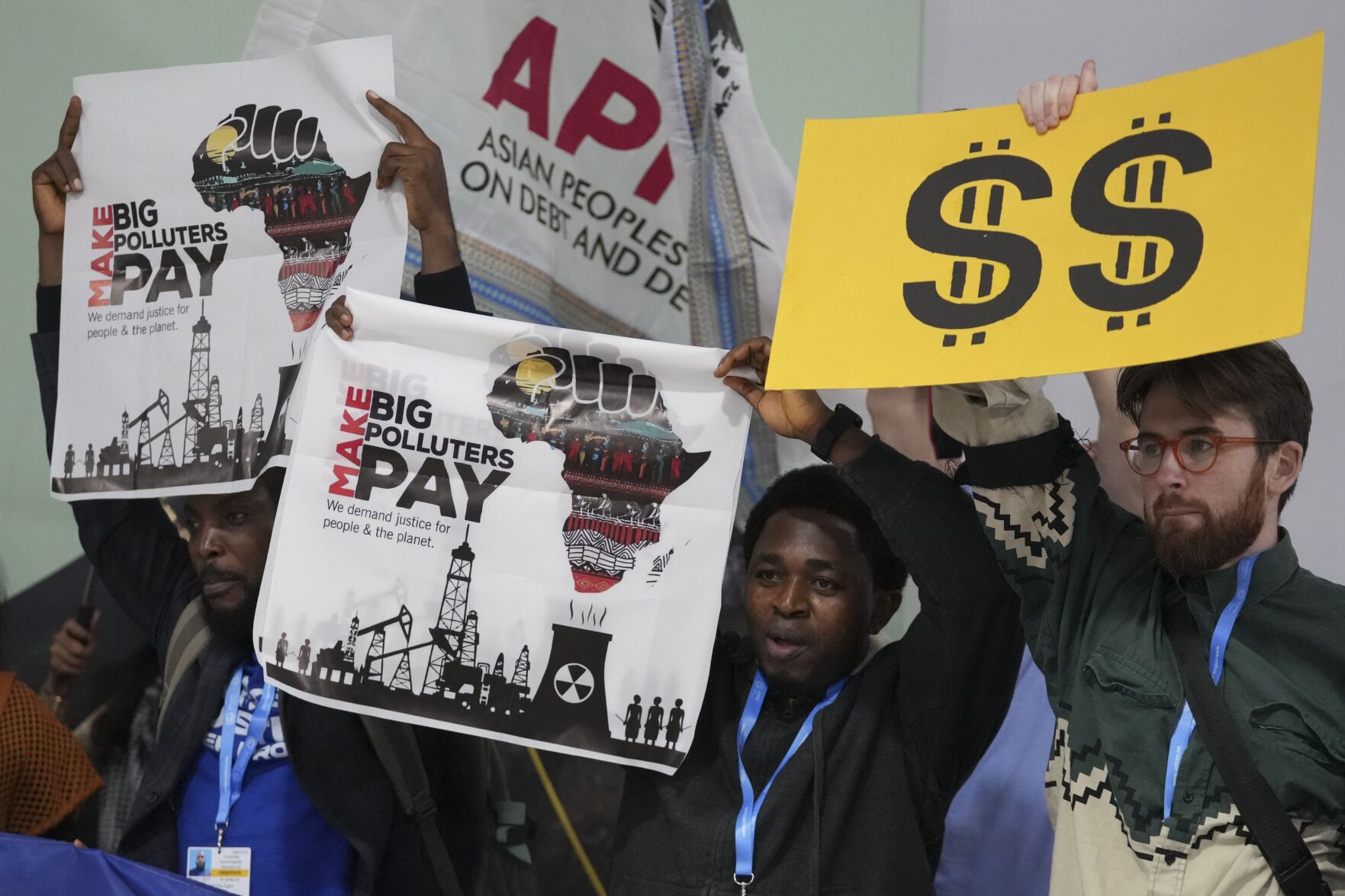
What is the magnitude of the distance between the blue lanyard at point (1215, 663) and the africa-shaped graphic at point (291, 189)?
4.50 ft

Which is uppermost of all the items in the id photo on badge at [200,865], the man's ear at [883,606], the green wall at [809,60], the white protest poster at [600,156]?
the green wall at [809,60]

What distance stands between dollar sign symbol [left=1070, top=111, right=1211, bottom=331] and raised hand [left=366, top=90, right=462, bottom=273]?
1.01m

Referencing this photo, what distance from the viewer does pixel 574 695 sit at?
201 centimetres

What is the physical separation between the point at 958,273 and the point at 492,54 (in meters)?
1.34

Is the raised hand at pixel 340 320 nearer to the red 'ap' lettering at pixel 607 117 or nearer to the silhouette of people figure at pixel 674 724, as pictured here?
the silhouette of people figure at pixel 674 724

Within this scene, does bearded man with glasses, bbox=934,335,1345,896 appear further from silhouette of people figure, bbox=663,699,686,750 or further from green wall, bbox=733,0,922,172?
green wall, bbox=733,0,922,172

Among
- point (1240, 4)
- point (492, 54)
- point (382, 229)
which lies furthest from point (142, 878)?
point (1240, 4)

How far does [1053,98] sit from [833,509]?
73cm

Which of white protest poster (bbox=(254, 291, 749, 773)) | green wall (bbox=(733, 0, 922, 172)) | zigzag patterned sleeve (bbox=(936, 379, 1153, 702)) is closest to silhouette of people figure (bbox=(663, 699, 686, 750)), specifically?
white protest poster (bbox=(254, 291, 749, 773))

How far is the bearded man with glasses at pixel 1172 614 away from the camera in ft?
4.97

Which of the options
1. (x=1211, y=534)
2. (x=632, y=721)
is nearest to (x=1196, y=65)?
Answer: (x=1211, y=534)

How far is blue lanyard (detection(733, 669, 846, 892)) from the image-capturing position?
1899 millimetres

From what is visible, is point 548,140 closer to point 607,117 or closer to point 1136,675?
point 607,117

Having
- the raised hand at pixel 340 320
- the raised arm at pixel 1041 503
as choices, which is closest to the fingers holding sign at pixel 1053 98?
the raised arm at pixel 1041 503
